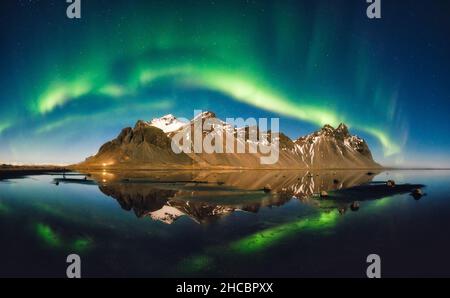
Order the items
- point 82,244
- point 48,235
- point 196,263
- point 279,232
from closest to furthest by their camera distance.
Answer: point 196,263 < point 82,244 < point 48,235 < point 279,232

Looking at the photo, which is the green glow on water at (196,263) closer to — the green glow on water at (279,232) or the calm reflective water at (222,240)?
the calm reflective water at (222,240)

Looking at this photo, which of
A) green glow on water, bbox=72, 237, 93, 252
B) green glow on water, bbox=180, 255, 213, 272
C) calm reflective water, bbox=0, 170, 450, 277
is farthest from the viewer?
green glow on water, bbox=72, 237, 93, 252

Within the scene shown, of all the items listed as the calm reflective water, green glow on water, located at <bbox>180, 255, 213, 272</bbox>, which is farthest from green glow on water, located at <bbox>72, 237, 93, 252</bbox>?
green glow on water, located at <bbox>180, 255, 213, 272</bbox>

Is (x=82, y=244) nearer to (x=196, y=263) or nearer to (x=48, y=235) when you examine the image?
(x=48, y=235)

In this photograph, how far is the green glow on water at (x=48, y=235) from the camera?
71.8 feet

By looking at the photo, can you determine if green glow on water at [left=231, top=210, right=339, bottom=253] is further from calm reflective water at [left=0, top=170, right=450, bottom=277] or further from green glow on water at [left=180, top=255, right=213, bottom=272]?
green glow on water at [left=180, top=255, right=213, bottom=272]

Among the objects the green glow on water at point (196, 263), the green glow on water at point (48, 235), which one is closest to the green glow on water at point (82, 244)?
the green glow on water at point (48, 235)

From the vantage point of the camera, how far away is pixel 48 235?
2400 cm

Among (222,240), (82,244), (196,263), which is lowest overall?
(196,263)

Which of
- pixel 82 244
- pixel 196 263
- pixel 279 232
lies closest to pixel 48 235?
pixel 82 244

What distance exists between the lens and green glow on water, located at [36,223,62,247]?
21.9 m
